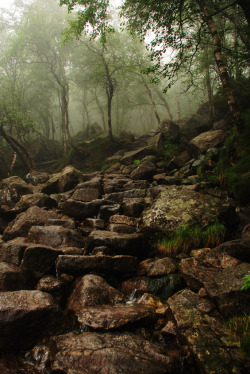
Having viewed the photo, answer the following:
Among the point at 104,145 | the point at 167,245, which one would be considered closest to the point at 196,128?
the point at 104,145

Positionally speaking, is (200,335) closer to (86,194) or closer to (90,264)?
(90,264)

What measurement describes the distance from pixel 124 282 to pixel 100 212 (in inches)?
174

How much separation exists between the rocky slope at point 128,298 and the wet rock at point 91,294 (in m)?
0.02

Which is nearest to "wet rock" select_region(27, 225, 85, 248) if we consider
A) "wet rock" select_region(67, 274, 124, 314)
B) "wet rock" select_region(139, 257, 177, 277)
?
"wet rock" select_region(67, 274, 124, 314)

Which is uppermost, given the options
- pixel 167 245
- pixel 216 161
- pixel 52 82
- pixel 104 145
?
pixel 52 82

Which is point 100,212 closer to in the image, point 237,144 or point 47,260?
point 47,260

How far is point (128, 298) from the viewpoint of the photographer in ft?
15.0

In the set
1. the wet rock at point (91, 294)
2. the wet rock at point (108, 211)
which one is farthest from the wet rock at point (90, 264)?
the wet rock at point (108, 211)

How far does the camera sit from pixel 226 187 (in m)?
8.45

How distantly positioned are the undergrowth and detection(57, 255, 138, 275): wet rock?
A: 5.05 feet

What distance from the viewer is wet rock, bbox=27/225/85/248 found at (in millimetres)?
6859

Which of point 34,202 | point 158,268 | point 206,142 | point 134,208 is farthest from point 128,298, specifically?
point 206,142

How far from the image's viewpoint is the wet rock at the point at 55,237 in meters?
6.86

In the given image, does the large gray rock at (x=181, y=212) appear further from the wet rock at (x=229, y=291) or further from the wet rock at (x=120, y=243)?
the wet rock at (x=229, y=291)
